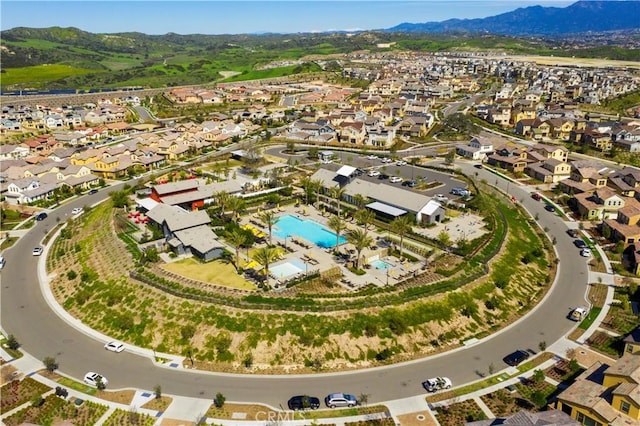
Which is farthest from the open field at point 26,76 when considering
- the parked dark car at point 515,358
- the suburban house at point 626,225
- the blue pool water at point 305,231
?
the parked dark car at point 515,358

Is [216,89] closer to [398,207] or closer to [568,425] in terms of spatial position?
[398,207]

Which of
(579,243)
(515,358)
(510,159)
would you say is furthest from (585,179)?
(515,358)

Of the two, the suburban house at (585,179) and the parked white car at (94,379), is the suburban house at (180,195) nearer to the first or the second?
the parked white car at (94,379)

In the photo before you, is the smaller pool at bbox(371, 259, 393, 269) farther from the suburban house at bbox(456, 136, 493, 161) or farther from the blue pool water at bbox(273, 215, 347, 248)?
the suburban house at bbox(456, 136, 493, 161)

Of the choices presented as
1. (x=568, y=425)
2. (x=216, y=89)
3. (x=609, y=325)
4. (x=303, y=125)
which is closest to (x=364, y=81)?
(x=216, y=89)

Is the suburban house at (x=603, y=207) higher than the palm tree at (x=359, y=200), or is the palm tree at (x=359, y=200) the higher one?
the palm tree at (x=359, y=200)

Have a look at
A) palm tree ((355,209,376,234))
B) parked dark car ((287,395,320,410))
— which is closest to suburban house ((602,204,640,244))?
palm tree ((355,209,376,234))
